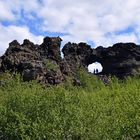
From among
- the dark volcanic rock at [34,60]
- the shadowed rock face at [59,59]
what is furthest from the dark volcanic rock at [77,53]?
→ the dark volcanic rock at [34,60]

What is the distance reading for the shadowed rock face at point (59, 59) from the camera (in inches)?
2430

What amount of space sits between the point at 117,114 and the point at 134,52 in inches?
2581

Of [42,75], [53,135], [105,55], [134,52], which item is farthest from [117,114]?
[105,55]

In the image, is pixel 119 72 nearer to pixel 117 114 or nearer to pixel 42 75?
pixel 42 75

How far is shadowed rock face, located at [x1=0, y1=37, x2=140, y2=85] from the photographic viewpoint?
6173 centimetres

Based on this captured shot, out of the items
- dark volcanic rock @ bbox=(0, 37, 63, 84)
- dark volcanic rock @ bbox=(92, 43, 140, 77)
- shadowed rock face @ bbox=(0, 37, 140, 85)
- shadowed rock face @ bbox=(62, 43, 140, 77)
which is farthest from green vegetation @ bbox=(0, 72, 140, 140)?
dark volcanic rock @ bbox=(92, 43, 140, 77)

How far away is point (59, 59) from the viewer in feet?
258

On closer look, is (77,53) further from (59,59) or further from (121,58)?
(59,59)

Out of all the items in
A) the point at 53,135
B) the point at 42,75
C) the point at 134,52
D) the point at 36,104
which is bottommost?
the point at 53,135

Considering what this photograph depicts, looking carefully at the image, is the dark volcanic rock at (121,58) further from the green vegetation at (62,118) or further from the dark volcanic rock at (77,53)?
the green vegetation at (62,118)

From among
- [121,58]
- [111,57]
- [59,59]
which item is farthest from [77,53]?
[59,59]

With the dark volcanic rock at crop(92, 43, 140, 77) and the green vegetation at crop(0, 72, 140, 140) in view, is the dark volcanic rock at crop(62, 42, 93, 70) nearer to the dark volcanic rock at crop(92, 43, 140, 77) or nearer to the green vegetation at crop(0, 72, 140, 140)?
the dark volcanic rock at crop(92, 43, 140, 77)

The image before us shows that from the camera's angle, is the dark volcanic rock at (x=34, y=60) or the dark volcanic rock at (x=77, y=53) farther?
the dark volcanic rock at (x=77, y=53)

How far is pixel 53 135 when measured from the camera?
23609 millimetres
